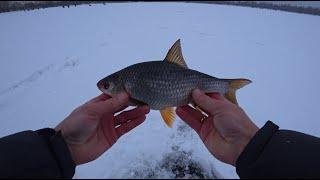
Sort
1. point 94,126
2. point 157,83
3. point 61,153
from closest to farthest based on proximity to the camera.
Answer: point 61,153 < point 94,126 < point 157,83

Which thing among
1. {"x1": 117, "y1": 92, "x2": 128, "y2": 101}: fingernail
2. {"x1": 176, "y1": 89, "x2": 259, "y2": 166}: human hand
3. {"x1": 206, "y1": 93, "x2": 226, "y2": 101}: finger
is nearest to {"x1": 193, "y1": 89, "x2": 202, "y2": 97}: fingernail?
{"x1": 176, "y1": 89, "x2": 259, "y2": 166}: human hand

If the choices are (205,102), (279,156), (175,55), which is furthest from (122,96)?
(279,156)

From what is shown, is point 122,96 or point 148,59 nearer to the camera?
point 122,96

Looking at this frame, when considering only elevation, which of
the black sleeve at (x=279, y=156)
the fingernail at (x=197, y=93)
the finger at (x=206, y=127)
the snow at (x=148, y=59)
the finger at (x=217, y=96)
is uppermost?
the fingernail at (x=197, y=93)

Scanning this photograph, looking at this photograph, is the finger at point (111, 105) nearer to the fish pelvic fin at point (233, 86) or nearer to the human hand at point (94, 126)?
the human hand at point (94, 126)

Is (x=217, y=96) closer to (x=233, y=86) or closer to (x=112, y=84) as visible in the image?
(x=233, y=86)

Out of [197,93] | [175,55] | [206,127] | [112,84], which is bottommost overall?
[206,127]

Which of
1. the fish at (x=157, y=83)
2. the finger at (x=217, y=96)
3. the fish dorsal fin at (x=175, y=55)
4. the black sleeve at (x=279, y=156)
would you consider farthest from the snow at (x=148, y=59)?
the black sleeve at (x=279, y=156)
